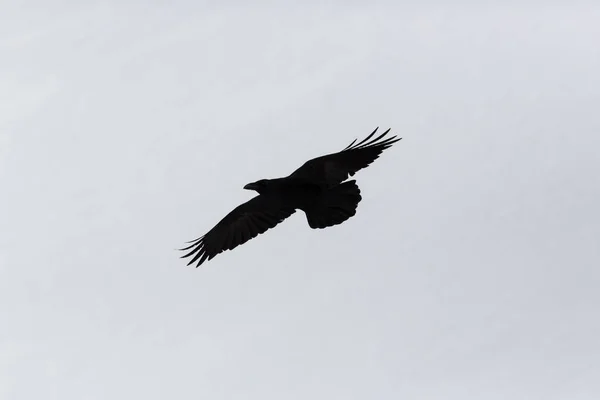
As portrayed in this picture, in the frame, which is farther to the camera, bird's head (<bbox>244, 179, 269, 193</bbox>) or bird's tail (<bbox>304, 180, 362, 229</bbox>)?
bird's head (<bbox>244, 179, 269, 193</bbox>)

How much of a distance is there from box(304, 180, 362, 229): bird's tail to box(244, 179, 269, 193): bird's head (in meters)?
1.30

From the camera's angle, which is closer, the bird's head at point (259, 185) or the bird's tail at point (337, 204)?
the bird's tail at point (337, 204)

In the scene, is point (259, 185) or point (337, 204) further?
point (259, 185)

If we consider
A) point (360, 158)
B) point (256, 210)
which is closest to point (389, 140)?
point (360, 158)

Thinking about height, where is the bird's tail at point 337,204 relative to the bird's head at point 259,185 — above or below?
below

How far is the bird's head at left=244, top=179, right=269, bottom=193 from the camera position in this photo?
82.4 feet

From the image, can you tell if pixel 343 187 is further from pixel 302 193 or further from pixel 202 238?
pixel 202 238

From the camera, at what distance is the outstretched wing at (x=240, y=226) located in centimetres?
2542

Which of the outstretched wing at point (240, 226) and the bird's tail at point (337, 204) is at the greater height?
the outstretched wing at point (240, 226)

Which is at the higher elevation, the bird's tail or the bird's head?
the bird's head

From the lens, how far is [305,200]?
80.3 ft

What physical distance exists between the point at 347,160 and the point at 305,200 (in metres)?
1.22

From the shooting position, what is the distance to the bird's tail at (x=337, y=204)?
24078mm

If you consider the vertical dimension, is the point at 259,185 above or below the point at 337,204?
above
